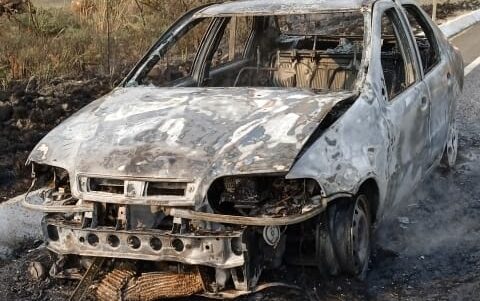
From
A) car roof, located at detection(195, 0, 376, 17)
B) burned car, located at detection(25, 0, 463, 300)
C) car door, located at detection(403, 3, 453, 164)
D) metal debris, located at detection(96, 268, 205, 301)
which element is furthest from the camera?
car door, located at detection(403, 3, 453, 164)

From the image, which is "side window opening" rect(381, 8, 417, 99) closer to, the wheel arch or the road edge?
the wheel arch

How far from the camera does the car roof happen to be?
5102 mm

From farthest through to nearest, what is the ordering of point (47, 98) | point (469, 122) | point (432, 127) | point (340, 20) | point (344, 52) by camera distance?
1. point (340, 20)
2. point (47, 98)
3. point (469, 122)
4. point (344, 52)
5. point (432, 127)

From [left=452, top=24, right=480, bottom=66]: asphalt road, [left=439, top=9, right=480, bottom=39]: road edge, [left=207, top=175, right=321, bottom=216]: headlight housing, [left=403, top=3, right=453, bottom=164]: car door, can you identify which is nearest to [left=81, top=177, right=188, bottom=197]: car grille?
[left=207, top=175, right=321, bottom=216]: headlight housing

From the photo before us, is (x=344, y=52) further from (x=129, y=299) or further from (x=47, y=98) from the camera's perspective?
(x=47, y=98)

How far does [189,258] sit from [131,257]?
33 centimetres

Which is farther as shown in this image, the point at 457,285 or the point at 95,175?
the point at 457,285

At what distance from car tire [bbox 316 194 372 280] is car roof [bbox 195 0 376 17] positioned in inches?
61.9

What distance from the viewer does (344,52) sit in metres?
6.52

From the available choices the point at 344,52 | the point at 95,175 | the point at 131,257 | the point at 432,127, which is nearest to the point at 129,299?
the point at 131,257

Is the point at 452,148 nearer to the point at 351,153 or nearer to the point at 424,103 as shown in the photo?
the point at 424,103

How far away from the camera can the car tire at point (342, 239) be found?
4.02 meters

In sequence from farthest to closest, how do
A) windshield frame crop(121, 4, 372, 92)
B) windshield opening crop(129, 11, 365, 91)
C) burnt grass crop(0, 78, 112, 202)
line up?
burnt grass crop(0, 78, 112, 202) → windshield opening crop(129, 11, 365, 91) → windshield frame crop(121, 4, 372, 92)

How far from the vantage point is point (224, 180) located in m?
3.85
